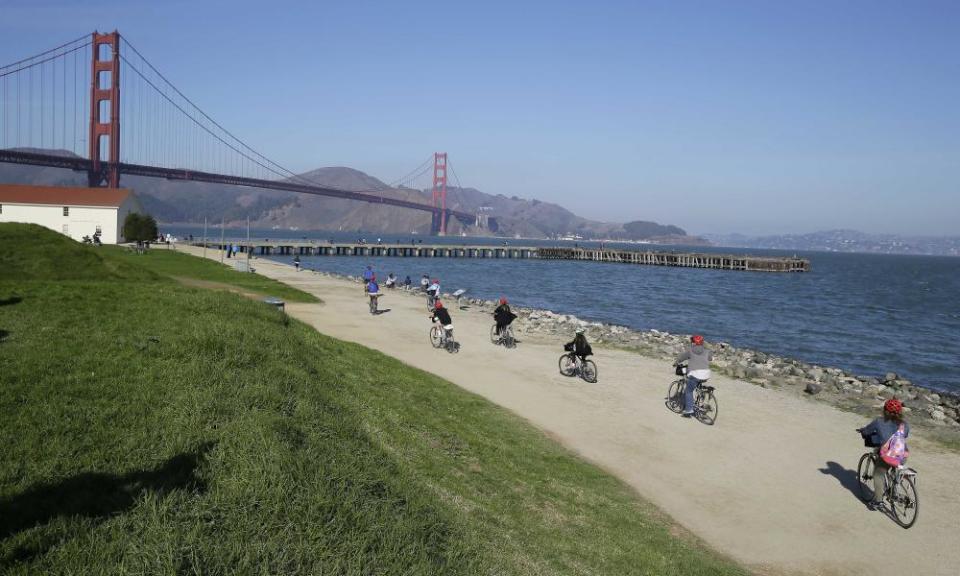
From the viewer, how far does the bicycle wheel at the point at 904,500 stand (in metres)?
9.73

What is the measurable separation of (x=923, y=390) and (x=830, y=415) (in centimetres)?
830

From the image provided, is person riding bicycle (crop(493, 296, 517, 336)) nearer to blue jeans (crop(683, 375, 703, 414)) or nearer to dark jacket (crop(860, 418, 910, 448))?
blue jeans (crop(683, 375, 703, 414))

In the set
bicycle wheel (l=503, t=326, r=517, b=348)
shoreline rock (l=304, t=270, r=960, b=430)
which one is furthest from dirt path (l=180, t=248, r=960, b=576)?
shoreline rock (l=304, t=270, r=960, b=430)

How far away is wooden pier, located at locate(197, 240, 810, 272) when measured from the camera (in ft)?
333

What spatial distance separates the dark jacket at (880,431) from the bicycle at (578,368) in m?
8.02

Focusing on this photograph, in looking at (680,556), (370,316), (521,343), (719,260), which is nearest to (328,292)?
(370,316)

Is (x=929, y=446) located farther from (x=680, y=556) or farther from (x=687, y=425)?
(x=680, y=556)

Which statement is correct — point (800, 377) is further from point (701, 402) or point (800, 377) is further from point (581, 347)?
point (701, 402)

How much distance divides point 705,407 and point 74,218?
196 feet

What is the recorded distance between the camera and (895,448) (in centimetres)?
972

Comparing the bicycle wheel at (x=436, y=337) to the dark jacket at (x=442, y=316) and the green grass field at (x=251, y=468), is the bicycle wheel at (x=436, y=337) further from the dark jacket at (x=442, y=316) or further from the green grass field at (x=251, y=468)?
the green grass field at (x=251, y=468)

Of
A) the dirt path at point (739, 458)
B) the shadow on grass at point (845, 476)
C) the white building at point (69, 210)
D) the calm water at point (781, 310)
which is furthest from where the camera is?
the white building at point (69, 210)

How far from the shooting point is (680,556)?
7.77m

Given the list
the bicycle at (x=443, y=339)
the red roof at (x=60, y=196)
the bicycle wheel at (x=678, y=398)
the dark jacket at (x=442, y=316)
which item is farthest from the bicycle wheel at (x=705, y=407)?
the red roof at (x=60, y=196)
